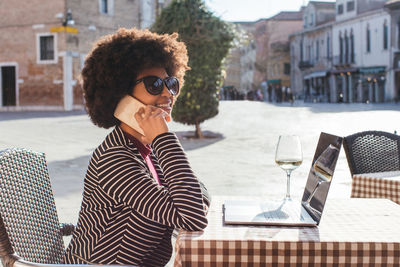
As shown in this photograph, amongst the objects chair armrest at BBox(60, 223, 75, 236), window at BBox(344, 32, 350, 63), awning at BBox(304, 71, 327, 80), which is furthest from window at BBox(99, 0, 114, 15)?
→ chair armrest at BBox(60, 223, 75, 236)

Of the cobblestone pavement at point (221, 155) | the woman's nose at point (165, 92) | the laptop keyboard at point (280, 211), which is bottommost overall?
the cobblestone pavement at point (221, 155)

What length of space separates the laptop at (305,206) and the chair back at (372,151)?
2.05 metres

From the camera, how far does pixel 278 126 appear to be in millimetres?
18828

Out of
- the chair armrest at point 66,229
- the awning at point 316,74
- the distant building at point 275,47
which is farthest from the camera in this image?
the distant building at point 275,47

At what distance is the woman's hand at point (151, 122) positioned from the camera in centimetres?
222

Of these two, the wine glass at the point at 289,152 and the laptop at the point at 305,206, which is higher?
the wine glass at the point at 289,152

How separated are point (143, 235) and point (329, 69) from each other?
52660mm

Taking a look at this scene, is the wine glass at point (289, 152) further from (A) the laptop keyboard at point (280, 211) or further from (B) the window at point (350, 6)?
(B) the window at point (350, 6)

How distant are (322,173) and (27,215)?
43.7 inches

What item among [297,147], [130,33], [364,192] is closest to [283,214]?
[297,147]

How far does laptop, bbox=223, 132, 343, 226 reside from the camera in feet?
6.92

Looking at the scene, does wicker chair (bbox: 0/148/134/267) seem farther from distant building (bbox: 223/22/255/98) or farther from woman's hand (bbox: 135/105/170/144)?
distant building (bbox: 223/22/255/98)

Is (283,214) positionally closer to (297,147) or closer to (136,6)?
(297,147)

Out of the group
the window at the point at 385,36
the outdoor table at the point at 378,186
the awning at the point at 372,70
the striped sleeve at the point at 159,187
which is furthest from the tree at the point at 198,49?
the window at the point at 385,36
